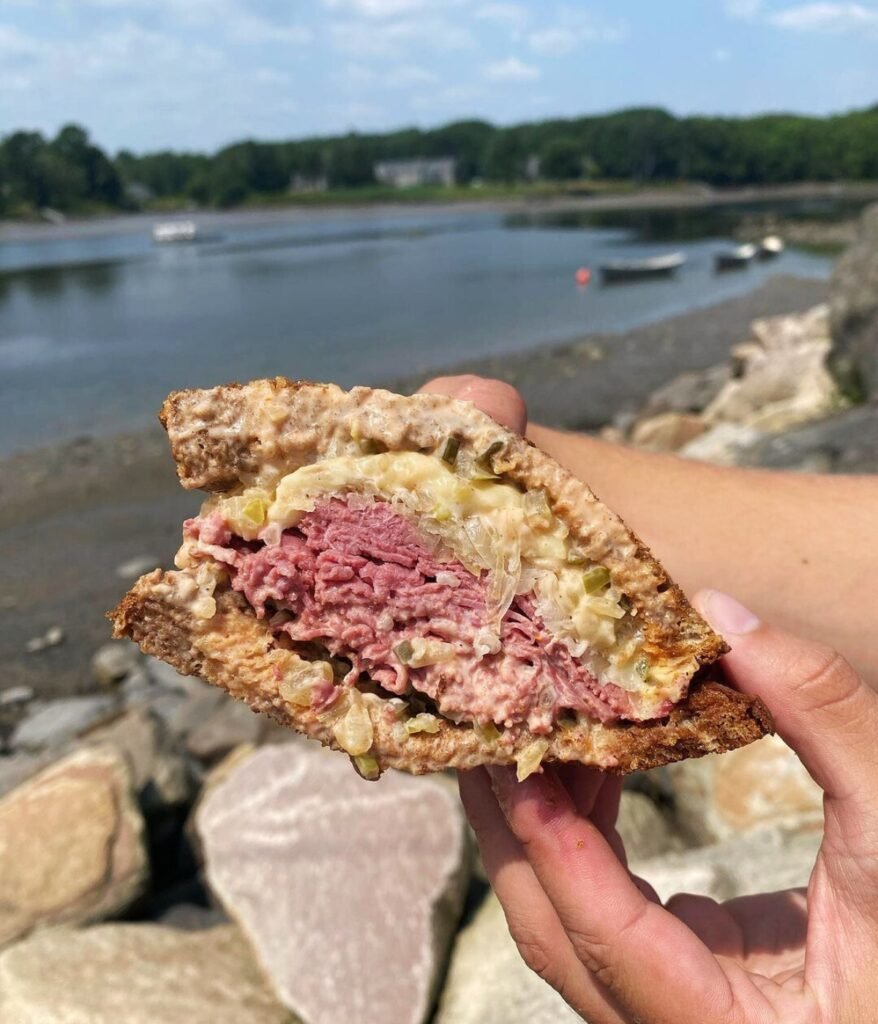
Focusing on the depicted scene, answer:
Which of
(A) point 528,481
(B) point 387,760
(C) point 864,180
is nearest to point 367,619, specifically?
(B) point 387,760

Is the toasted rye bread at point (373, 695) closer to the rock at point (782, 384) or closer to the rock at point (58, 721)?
the rock at point (58, 721)

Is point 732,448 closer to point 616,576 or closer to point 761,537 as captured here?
point 761,537

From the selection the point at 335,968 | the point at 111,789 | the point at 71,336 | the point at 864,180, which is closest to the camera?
the point at 335,968

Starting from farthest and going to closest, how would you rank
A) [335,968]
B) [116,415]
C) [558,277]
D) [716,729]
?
[558,277] < [116,415] < [335,968] < [716,729]

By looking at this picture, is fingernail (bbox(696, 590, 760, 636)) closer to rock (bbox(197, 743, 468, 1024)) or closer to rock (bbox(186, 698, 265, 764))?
rock (bbox(197, 743, 468, 1024))

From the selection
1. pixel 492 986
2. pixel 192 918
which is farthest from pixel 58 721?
pixel 492 986

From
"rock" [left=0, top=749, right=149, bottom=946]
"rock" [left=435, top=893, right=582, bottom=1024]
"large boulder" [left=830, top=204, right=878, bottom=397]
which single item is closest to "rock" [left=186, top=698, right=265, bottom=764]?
"rock" [left=0, top=749, right=149, bottom=946]

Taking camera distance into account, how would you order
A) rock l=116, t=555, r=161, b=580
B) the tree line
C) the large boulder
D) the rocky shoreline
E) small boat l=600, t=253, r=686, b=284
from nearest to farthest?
1. the rocky shoreline
2. rock l=116, t=555, r=161, b=580
3. the large boulder
4. small boat l=600, t=253, r=686, b=284
5. the tree line
